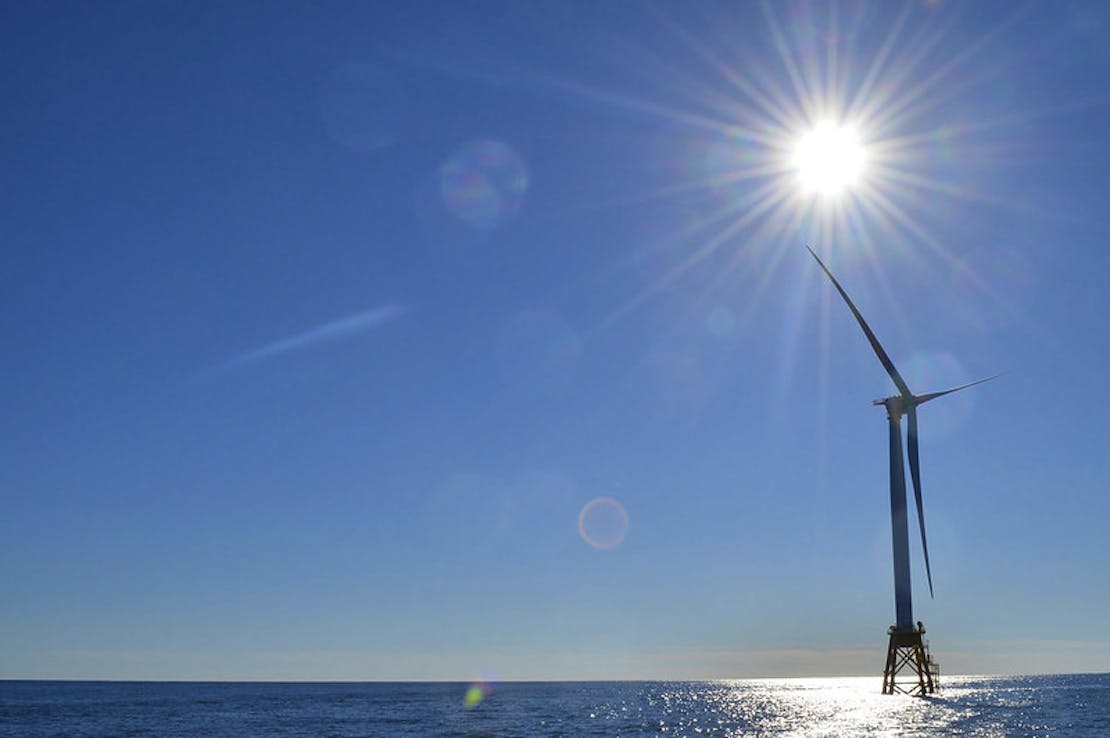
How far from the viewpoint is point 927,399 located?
101625mm

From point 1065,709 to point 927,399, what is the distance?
204 ft

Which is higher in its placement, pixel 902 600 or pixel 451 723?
pixel 902 600

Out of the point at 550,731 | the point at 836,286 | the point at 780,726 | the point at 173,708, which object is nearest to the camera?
the point at 550,731

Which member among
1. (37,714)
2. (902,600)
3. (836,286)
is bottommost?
(37,714)

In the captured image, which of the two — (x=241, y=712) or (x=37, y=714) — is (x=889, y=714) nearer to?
(x=241, y=712)

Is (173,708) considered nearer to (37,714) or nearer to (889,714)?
(37,714)

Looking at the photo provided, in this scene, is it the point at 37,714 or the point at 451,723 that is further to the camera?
the point at 37,714

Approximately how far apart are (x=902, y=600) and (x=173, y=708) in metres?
108

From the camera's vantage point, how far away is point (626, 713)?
5162 inches

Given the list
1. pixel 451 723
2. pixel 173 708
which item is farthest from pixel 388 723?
pixel 173 708

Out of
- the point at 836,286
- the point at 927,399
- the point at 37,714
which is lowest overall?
the point at 37,714

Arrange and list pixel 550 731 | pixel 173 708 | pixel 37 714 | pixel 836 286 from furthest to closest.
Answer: pixel 173 708 → pixel 37 714 → pixel 836 286 → pixel 550 731

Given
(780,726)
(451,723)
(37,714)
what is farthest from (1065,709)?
(37,714)

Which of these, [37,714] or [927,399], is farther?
[37,714]
